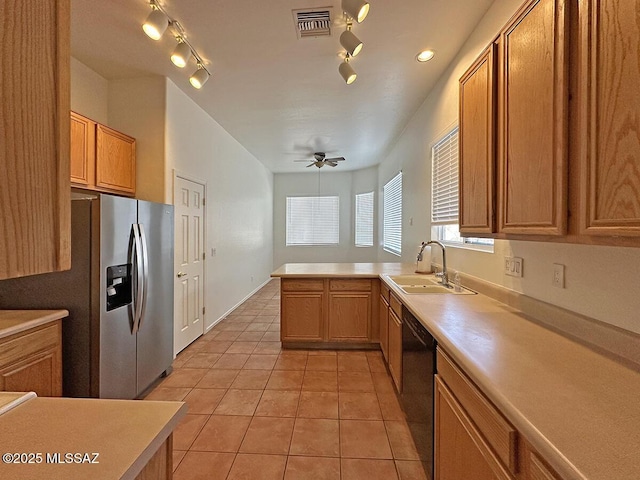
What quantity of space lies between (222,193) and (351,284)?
7.84 feet

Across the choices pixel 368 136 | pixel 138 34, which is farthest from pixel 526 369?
pixel 368 136

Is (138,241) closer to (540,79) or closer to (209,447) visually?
(209,447)

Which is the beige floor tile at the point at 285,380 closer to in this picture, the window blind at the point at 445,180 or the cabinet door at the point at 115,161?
the window blind at the point at 445,180

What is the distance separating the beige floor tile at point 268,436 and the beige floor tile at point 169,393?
75 cm

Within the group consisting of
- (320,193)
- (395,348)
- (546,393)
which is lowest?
(395,348)

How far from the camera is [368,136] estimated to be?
4.80 metres

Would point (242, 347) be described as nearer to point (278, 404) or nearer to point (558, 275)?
point (278, 404)

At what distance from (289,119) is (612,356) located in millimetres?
3889

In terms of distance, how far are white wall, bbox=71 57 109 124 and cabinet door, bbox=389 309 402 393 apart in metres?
3.31

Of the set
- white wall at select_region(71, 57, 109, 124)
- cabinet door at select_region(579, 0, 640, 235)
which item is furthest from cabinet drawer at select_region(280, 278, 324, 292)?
cabinet door at select_region(579, 0, 640, 235)

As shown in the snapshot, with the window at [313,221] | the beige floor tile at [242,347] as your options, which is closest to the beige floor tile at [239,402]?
the beige floor tile at [242,347]

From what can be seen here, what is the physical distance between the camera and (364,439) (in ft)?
6.41

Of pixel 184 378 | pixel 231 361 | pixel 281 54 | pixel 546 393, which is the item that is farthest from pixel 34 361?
pixel 281 54

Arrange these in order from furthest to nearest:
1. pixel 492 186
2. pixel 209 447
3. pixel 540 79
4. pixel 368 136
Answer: pixel 368 136 < pixel 209 447 < pixel 492 186 < pixel 540 79
